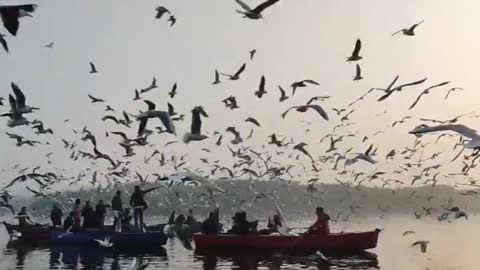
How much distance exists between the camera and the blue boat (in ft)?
8.46

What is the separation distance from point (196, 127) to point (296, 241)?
464mm

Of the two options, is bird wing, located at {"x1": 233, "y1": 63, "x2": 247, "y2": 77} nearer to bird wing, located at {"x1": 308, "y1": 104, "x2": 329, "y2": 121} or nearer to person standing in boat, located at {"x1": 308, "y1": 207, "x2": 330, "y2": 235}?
bird wing, located at {"x1": 308, "y1": 104, "x2": 329, "y2": 121}

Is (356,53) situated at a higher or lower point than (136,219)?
higher

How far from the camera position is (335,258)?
8.45 ft

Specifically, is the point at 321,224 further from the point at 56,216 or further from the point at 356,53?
the point at 56,216

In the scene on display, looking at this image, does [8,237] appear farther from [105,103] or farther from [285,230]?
[285,230]

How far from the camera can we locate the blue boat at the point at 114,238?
8.46ft

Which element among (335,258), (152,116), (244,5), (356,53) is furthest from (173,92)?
(335,258)

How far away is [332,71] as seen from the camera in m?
2.69

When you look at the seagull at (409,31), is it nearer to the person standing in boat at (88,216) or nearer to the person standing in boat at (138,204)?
the person standing in boat at (138,204)

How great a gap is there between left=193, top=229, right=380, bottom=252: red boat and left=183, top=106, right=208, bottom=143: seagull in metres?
0.30

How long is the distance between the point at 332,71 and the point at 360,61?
95mm

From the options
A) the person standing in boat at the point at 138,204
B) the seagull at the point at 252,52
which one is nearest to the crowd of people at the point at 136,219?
the person standing in boat at the point at 138,204

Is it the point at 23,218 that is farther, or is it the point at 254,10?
the point at 254,10
